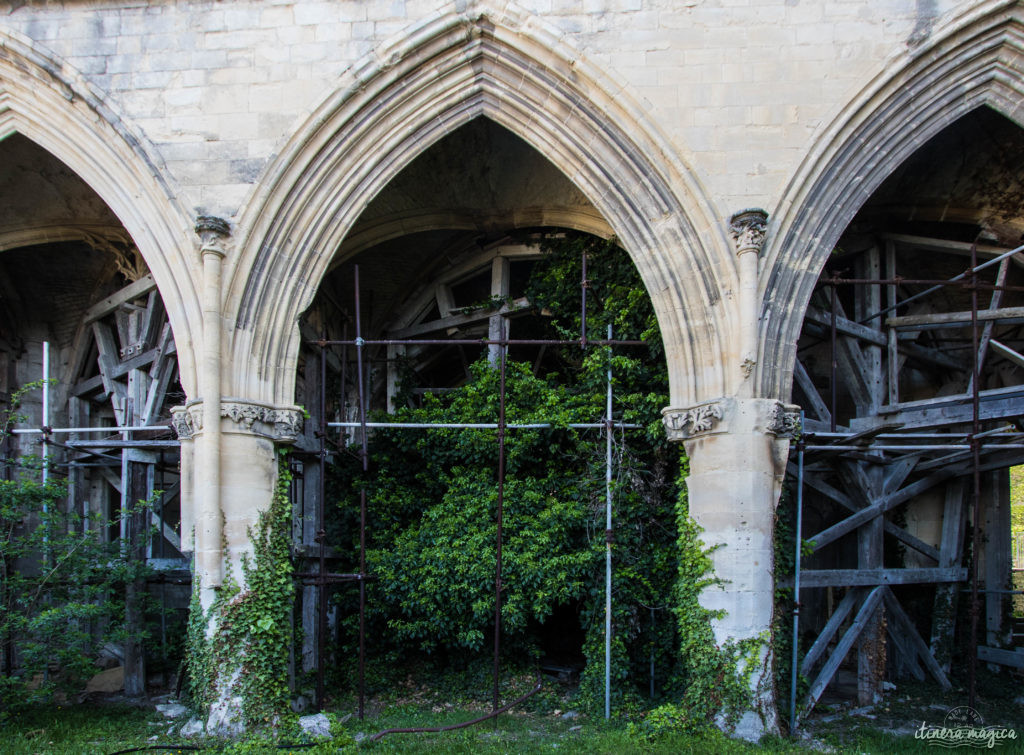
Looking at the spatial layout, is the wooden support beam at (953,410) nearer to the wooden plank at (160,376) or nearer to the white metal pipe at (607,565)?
the white metal pipe at (607,565)

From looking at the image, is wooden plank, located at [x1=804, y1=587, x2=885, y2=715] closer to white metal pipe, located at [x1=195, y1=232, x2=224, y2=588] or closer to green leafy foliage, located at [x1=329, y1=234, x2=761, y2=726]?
green leafy foliage, located at [x1=329, y1=234, x2=761, y2=726]

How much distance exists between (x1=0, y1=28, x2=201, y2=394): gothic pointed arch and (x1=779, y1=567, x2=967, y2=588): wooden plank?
597cm

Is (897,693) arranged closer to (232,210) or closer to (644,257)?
(644,257)

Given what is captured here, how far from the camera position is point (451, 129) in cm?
654

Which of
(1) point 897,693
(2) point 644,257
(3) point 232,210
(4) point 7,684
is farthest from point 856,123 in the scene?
(4) point 7,684

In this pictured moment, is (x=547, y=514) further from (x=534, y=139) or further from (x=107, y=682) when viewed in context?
(x=107, y=682)

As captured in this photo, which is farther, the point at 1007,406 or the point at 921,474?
the point at 921,474

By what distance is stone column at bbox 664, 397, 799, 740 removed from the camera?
564 cm

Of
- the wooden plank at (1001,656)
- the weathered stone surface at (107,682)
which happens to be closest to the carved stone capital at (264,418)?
the weathered stone surface at (107,682)

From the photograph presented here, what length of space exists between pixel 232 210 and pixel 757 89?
4455 millimetres

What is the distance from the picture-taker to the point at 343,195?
6.39 meters

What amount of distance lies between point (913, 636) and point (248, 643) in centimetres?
679

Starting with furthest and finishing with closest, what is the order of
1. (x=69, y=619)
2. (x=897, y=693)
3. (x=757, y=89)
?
(x=897, y=693)
(x=69, y=619)
(x=757, y=89)

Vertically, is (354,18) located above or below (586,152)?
above
